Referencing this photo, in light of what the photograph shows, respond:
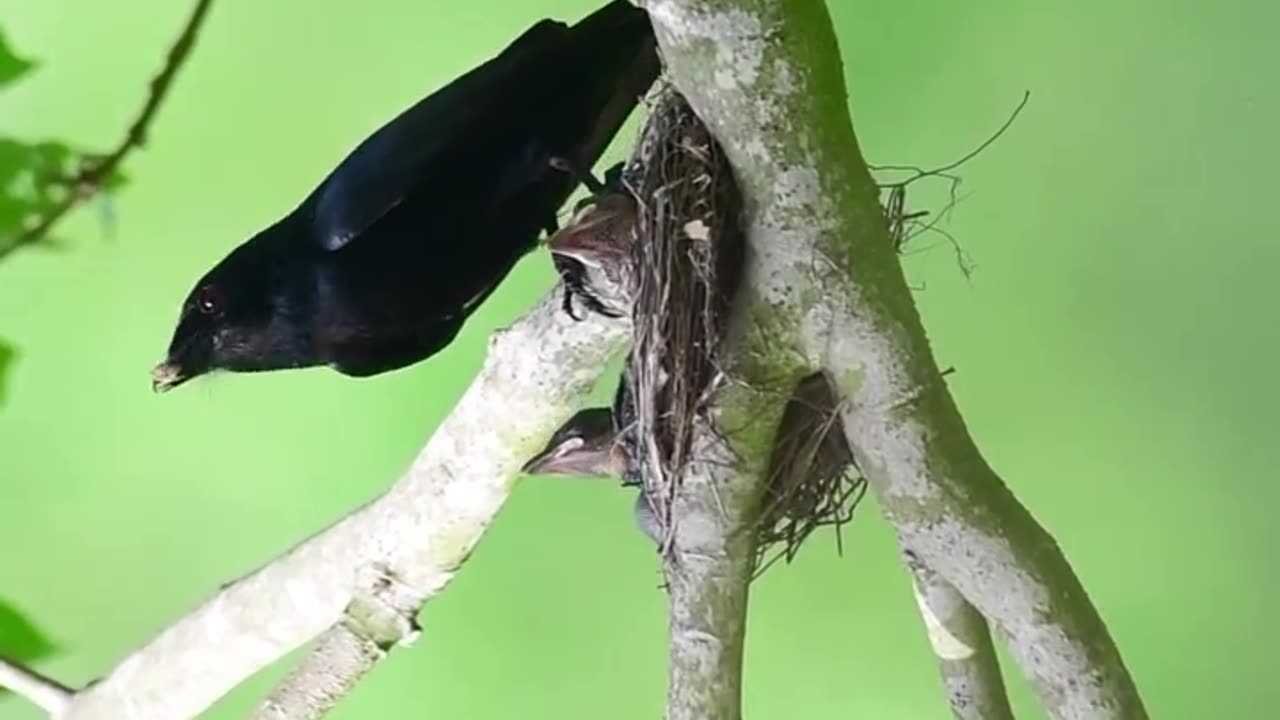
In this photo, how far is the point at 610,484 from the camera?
1.13 metres

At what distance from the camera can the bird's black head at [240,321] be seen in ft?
2.60

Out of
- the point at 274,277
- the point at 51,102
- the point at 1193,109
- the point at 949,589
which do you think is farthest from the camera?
the point at 51,102

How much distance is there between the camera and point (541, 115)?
2.48ft

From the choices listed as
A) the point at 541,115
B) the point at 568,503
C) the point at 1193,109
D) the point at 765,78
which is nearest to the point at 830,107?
the point at 765,78

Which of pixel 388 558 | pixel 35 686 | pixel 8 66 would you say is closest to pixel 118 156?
pixel 8 66

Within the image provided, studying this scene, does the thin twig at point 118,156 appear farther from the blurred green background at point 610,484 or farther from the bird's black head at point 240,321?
the blurred green background at point 610,484

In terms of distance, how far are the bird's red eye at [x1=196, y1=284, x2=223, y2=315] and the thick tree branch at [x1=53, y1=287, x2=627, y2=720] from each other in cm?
13

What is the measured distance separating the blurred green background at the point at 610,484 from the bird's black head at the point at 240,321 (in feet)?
1.03

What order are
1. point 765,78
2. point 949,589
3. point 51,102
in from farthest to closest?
point 51,102
point 949,589
point 765,78

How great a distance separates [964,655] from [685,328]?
0.22 meters

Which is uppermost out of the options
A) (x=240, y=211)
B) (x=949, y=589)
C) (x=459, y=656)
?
(x=240, y=211)

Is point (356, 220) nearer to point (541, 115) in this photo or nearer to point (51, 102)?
point (541, 115)

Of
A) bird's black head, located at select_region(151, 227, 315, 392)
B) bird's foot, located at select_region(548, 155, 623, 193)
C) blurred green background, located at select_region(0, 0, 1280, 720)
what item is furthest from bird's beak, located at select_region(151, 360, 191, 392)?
blurred green background, located at select_region(0, 0, 1280, 720)

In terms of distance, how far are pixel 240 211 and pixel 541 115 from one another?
43 cm
